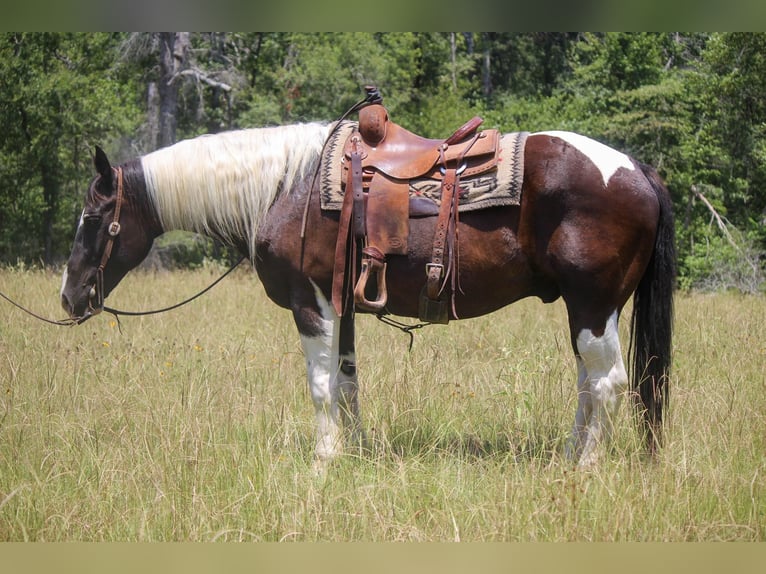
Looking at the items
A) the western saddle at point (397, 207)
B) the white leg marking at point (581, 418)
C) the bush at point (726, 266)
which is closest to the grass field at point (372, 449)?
the white leg marking at point (581, 418)

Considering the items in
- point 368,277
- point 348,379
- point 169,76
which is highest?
point 169,76

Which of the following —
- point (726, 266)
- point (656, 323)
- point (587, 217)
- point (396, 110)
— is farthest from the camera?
point (396, 110)

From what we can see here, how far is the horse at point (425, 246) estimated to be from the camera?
3484 mm

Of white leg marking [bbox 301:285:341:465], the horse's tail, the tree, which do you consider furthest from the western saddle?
the tree

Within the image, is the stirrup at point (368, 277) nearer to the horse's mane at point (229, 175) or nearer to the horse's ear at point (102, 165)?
the horse's mane at point (229, 175)

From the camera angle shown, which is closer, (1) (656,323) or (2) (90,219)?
(1) (656,323)

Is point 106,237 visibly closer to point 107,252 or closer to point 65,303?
point 107,252

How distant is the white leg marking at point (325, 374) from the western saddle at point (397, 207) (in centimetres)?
13

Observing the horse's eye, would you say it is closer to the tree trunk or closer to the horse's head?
the horse's head

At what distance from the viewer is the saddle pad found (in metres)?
3.49

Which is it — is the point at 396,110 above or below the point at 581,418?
above

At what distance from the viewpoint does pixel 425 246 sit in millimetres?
3604

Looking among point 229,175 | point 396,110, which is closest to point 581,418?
point 229,175

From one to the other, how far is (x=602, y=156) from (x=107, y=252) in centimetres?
260
